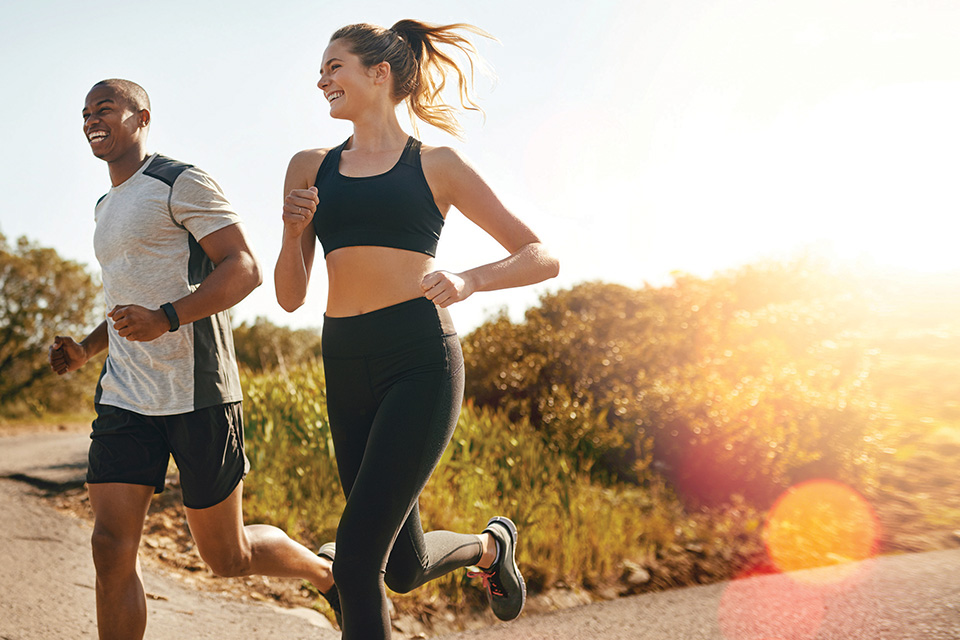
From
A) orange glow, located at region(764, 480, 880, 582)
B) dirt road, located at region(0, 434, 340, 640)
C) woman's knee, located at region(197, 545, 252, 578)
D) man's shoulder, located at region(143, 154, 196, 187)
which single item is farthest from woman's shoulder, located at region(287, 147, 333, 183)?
orange glow, located at region(764, 480, 880, 582)

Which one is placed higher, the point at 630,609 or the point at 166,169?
the point at 166,169

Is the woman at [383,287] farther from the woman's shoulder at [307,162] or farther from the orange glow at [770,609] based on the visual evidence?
the orange glow at [770,609]

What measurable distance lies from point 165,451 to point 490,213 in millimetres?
1371

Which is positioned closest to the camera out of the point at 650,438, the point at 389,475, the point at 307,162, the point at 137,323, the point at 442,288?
the point at 442,288

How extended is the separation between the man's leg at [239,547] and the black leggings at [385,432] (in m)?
0.41

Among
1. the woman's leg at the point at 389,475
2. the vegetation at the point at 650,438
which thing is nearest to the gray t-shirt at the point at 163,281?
the woman's leg at the point at 389,475

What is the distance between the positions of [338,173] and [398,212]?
29 cm

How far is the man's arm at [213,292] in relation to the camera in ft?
7.18

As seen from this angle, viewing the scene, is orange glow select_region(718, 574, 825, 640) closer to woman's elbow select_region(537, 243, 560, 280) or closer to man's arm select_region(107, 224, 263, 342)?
woman's elbow select_region(537, 243, 560, 280)

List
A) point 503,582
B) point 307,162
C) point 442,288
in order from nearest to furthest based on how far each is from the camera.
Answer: point 442,288 < point 307,162 < point 503,582

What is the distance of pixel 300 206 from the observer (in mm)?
2203

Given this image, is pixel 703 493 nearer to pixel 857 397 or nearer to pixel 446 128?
pixel 857 397

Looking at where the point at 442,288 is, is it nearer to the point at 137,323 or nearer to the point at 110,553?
the point at 137,323

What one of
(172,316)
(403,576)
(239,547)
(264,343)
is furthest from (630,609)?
(264,343)
